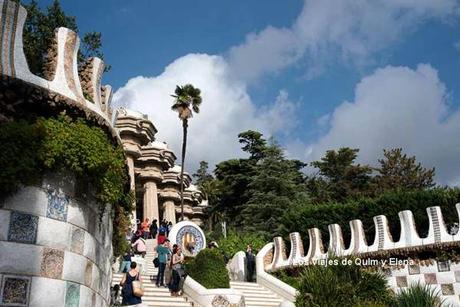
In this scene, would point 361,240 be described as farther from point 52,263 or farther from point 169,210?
point 169,210

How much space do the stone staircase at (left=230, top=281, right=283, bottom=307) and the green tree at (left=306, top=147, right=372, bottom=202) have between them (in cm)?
2260

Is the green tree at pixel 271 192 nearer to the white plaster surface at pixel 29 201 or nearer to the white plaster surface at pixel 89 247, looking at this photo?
the white plaster surface at pixel 89 247

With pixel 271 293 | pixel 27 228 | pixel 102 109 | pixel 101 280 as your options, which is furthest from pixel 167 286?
pixel 27 228

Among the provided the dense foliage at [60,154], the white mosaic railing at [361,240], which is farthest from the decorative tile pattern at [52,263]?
the white mosaic railing at [361,240]

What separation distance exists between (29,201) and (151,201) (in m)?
31.9

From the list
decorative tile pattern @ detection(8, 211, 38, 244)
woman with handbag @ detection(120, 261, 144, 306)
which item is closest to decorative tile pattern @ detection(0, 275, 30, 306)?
decorative tile pattern @ detection(8, 211, 38, 244)

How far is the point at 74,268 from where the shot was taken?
8.65 metres

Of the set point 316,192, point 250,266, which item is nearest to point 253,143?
point 316,192

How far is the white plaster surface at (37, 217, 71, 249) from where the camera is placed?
8.24 metres

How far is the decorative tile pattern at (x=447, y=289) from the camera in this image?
60.1ft

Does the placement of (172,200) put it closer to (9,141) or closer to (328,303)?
(328,303)

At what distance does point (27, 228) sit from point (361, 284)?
10571 millimetres

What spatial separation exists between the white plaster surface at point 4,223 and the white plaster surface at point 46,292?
2.44 feet

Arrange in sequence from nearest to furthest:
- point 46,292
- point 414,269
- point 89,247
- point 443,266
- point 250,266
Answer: point 46,292
point 89,247
point 443,266
point 414,269
point 250,266
